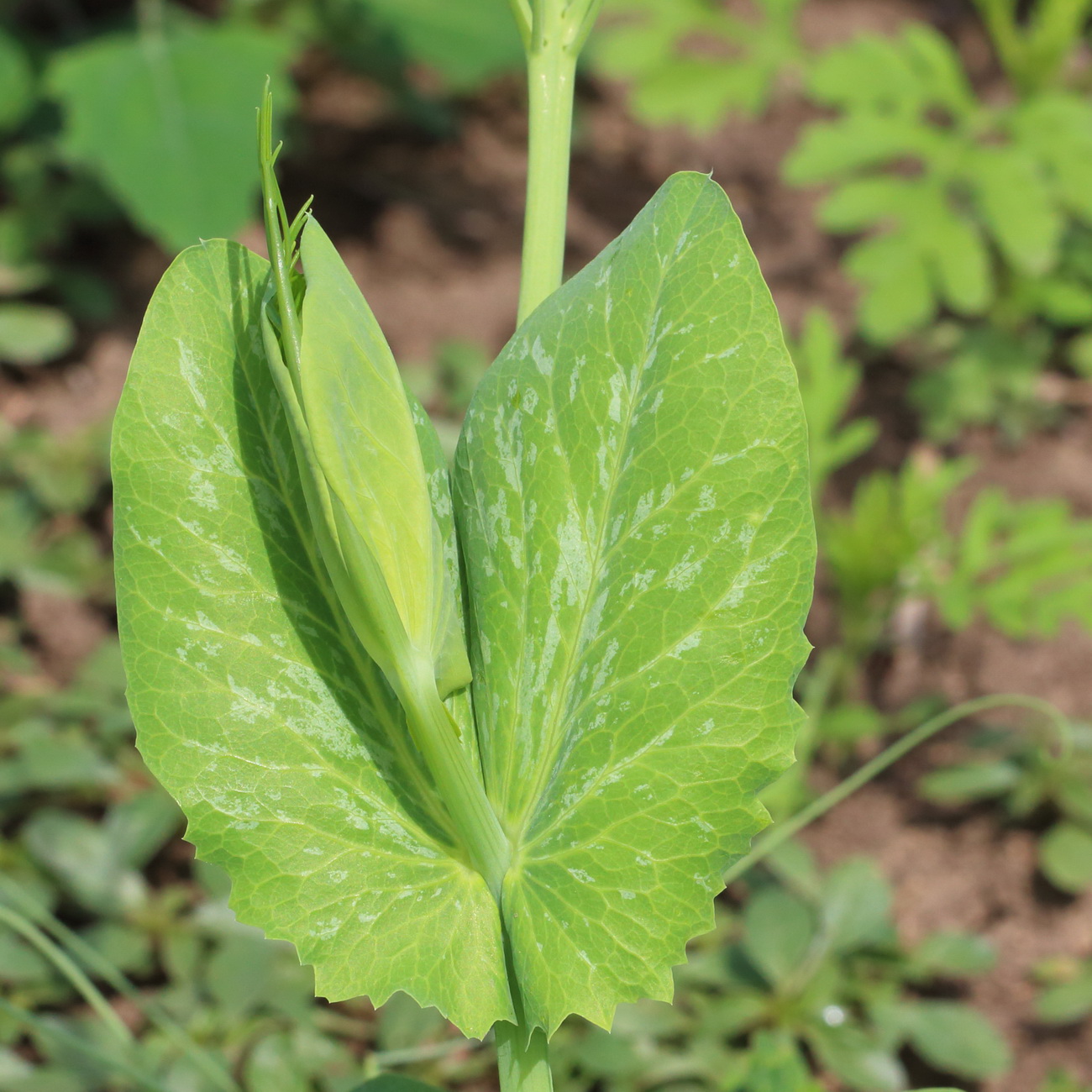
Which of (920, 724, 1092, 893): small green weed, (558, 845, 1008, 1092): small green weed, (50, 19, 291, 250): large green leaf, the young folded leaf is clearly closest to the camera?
the young folded leaf

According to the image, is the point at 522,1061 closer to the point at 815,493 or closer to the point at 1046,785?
the point at 1046,785

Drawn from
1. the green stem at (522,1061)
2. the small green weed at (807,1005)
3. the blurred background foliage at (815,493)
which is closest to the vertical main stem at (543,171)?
the green stem at (522,1061)

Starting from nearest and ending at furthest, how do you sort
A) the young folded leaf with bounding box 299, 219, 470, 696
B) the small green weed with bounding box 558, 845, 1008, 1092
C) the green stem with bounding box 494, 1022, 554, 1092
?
the young folded leaf with bounding box 299, 219, 470, 696
the green stem with bounding box 494, 1022, 554, 1092
the small green weed with bounding box 558, 845, 1008, 1092

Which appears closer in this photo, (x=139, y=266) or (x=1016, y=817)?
(x=1016, y=817)

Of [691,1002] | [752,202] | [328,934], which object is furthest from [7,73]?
[328,934]

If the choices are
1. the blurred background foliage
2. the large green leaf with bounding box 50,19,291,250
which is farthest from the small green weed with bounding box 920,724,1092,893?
the large green leaf with bounding box 50,19,291,250

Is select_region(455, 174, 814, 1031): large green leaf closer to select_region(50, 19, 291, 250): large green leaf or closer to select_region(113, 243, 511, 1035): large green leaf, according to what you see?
select_region(113, 243, 511, 1035): large green leaf

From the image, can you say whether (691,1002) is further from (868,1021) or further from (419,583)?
(419,583)

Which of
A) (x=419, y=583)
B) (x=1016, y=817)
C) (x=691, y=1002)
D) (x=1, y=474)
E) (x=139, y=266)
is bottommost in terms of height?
(x=1016, y=817)
